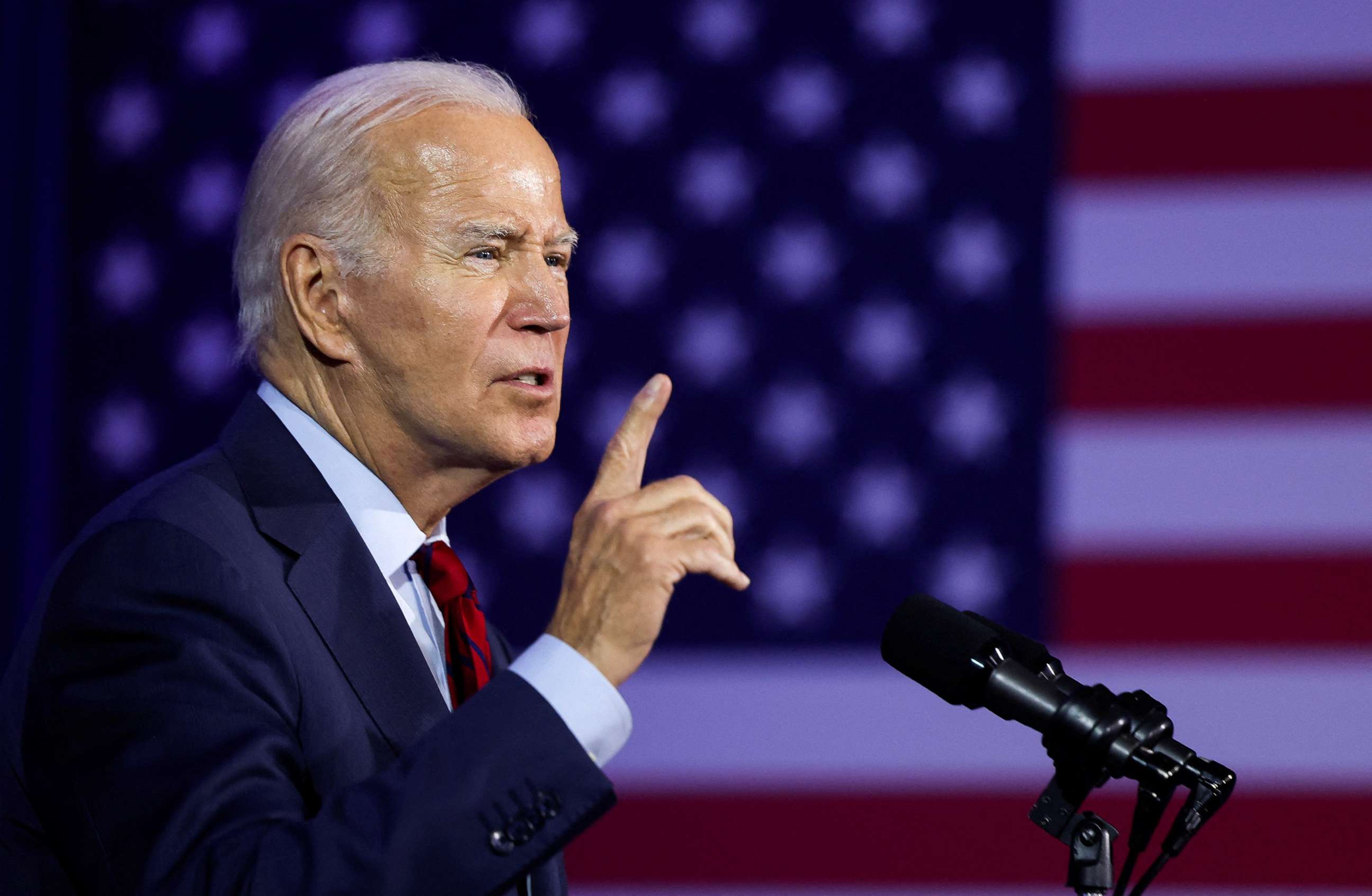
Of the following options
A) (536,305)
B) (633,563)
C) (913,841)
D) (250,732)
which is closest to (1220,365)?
(913,841)

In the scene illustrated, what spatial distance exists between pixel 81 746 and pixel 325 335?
21.7 inches

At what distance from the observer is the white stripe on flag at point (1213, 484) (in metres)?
2.53

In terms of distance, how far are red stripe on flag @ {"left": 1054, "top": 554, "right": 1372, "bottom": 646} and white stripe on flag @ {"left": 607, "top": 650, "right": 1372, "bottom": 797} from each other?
0.04m

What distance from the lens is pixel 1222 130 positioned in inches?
103

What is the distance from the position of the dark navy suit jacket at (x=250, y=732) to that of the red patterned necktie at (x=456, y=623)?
147 millimetres

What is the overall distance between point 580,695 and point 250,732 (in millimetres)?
264

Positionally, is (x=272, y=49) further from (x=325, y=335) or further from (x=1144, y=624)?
(x=1144, y=624)

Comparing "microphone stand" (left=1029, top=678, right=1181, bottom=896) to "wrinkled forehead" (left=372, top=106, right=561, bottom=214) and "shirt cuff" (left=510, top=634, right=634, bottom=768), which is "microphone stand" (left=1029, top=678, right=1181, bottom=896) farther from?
"wrinkled forehead" (left=372, top=106, right=561, bottom=214)

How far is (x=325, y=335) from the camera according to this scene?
1.45 metres

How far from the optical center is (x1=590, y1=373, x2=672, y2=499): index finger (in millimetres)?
1155

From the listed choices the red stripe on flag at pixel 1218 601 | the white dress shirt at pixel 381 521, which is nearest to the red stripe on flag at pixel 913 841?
the red stripe on flag at pixel 1218 601

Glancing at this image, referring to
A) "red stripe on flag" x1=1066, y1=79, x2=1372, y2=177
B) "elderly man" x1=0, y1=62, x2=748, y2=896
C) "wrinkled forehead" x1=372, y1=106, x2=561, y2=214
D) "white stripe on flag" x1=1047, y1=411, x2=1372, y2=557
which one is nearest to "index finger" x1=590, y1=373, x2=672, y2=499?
"elderly man" x1=0, y1=62, x2=748, y2=896

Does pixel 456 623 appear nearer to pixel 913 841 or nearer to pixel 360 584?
pixel 360 584

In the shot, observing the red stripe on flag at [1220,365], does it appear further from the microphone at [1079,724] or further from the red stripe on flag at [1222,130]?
the microphone at [1079,724]
